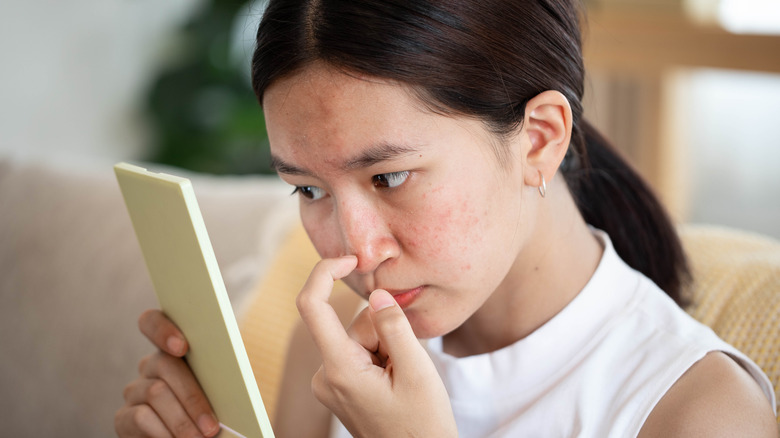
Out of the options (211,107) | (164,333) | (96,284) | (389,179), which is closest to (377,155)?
(389,179)

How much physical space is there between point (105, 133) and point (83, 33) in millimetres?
441

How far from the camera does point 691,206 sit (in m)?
2.88

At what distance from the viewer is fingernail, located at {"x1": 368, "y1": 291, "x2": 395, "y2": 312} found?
81cm

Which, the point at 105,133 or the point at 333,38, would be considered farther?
the point at 105,133

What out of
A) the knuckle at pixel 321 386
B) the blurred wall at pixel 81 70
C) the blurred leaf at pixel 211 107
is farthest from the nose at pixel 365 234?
the blurred wall at pixel 81 70

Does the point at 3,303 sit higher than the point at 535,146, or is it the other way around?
the point at 535,146

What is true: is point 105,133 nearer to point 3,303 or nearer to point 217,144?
point 217,144

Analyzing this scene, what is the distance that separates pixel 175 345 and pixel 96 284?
723 mm

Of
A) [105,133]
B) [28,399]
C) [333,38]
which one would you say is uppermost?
[333,38]

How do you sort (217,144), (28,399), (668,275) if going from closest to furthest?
(668,275) → (28,399) → (217,144)

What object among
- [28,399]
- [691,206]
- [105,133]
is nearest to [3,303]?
[28,399]

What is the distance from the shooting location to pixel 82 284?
1552mm

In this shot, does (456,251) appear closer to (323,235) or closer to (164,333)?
(323,235)

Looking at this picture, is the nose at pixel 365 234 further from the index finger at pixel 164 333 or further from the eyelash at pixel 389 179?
the index finger at pixel 164 333
